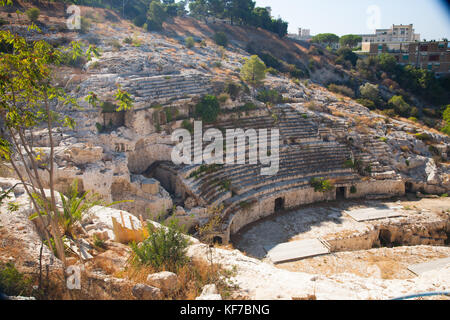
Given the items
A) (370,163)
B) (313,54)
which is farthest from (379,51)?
(370,163)

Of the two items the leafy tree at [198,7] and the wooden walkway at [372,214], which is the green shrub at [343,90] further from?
the leafy tree at [198,7]

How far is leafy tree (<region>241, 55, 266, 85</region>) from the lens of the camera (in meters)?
20.5

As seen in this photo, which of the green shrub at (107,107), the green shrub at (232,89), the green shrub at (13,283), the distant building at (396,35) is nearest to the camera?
the green shrub at (13,283)

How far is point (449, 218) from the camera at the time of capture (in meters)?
13.4

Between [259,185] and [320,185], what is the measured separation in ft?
9.99

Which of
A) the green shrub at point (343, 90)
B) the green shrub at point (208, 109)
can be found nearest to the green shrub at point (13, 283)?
the green shrub at point (208, 109)

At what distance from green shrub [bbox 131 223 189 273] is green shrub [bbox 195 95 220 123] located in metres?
9.96

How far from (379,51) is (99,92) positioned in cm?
3731

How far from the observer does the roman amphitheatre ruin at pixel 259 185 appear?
6.57 meters

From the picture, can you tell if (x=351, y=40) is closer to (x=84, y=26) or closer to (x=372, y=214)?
(x=84, y=26)

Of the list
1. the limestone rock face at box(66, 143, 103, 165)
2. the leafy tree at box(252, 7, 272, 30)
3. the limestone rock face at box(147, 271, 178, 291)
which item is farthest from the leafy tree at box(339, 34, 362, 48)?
the limestone rock face at box(147, 271, 178, 291)

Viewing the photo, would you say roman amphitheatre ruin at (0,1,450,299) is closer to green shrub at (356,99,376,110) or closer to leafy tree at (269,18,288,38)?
green shrub at (356,99,376,110)

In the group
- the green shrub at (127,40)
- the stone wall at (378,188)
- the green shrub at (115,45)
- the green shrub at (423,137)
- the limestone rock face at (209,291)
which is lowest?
the stone wall at (378,188)

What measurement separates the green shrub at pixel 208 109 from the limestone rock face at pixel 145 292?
11394 millimetres
